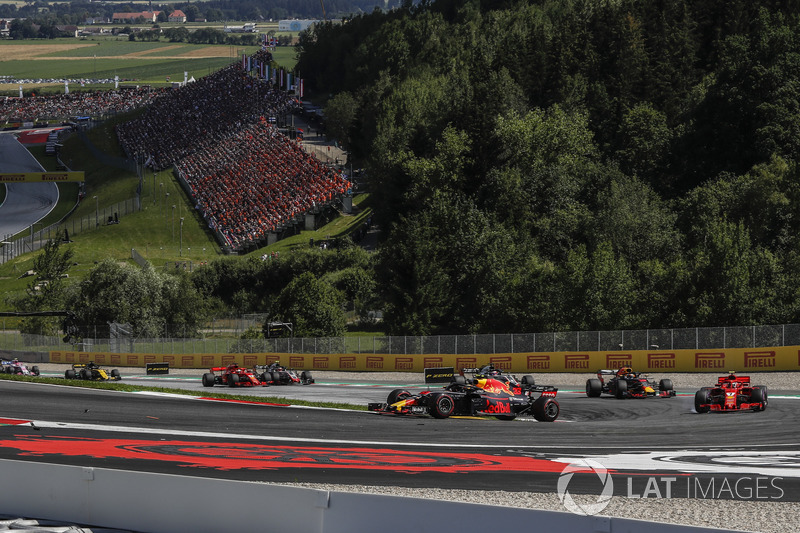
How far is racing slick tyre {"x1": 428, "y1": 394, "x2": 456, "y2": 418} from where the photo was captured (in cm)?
2762

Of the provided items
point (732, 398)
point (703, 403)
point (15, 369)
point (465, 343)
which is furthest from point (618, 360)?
point (15, 369)

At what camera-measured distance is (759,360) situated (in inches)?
1586

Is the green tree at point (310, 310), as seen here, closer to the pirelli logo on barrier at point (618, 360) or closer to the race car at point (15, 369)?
the race car at point (15, 369)

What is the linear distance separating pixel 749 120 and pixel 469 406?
54.6m

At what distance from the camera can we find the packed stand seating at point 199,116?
412 ft

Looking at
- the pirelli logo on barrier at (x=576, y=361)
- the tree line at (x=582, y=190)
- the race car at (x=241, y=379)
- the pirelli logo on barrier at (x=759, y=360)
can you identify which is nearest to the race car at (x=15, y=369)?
the race car at (x=241, y=379)

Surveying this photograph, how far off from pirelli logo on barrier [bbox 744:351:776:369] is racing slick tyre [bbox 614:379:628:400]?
981 centimetres

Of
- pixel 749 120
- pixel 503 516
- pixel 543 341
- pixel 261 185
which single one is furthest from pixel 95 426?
pixel 261 185

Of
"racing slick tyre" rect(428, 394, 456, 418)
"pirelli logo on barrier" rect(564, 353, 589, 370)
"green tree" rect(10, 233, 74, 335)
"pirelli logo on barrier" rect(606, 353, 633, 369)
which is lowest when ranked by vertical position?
"green tree" rect(10, 233, 74, 335)

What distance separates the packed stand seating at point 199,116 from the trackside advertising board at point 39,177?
26.9 ft

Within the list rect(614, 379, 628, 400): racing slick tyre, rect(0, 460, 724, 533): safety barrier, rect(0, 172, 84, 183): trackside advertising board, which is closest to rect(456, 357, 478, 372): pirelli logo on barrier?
rect(614, 379, 628, 400): racing slick tyre

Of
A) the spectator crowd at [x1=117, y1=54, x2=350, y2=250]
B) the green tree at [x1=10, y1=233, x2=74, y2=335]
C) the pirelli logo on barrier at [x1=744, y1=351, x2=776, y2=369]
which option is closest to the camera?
the pirelli logo on barrier at [x1=744, y1=351, x2=776, y2=369]

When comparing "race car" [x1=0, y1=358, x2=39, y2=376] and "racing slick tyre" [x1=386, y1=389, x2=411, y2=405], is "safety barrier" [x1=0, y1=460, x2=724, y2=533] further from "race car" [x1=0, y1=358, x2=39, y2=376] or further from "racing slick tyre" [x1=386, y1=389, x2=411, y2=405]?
"race car" [x1=0, y1=358, x2=39, y2=376]

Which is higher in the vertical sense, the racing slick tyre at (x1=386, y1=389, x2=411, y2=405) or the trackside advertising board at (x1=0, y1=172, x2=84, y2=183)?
the trackside advertising board at (x1=0, y1=172, x2=84, y2=183)
